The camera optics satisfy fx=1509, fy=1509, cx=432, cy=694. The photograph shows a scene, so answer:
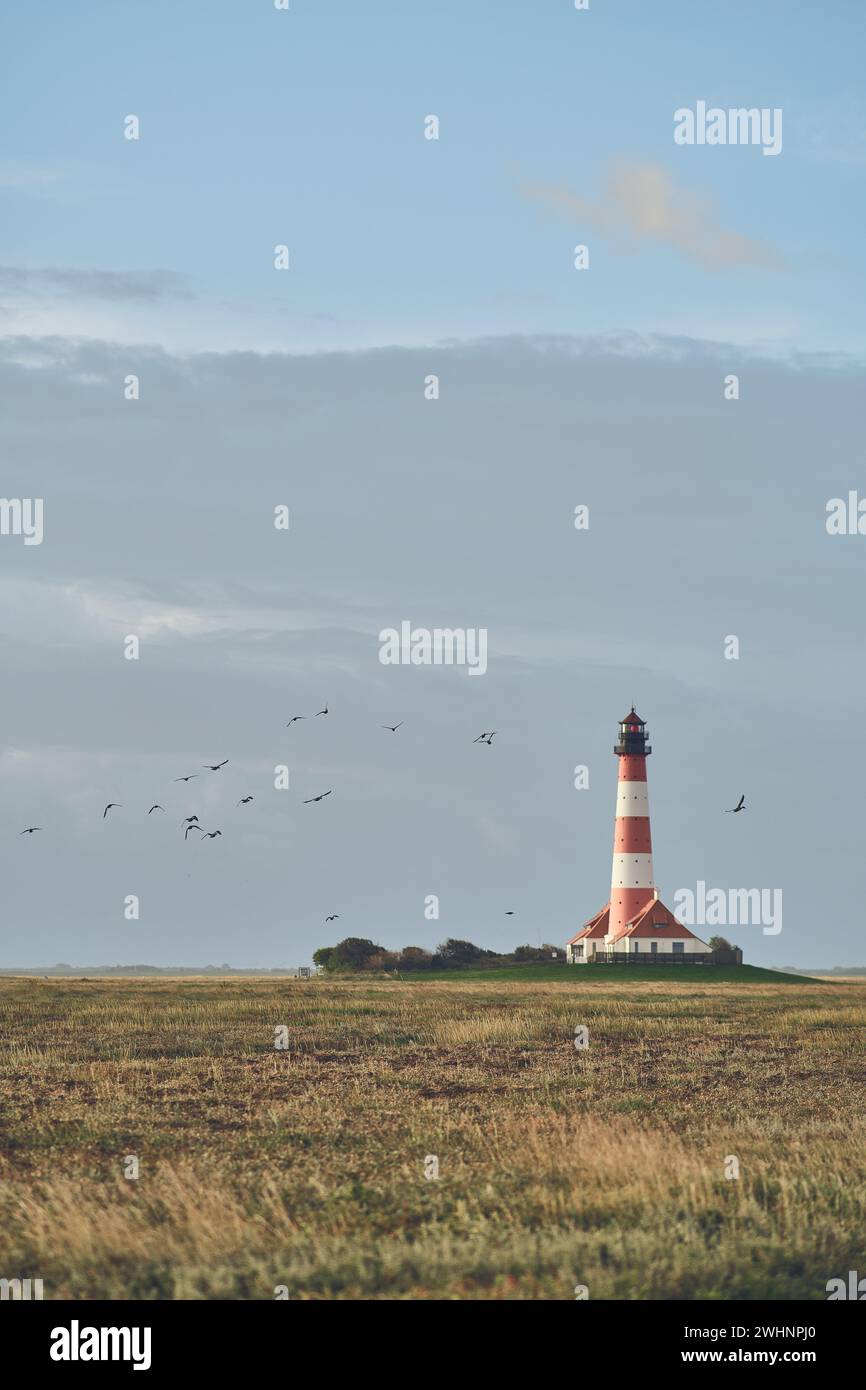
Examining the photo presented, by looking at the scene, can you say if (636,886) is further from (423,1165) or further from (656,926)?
(423,1165)

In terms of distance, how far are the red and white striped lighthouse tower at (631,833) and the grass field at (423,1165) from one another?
2253 inches

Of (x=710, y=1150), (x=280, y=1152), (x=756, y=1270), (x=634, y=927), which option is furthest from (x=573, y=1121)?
(x=634, y=927)

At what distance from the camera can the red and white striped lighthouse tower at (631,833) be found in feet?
320

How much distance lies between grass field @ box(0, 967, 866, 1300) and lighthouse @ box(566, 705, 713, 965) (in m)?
57.2

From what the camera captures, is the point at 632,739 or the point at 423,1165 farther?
the point at 632,739

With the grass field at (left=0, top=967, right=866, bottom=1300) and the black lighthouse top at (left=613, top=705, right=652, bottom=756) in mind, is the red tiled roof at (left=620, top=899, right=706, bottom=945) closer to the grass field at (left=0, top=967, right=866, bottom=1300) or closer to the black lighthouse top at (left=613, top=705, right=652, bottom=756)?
the black lighthouse top at (left=613, top=705, right=652, bottom=756)

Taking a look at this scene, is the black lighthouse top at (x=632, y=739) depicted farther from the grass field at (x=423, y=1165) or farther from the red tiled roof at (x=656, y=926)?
the grass field at (x=423, y=1165)

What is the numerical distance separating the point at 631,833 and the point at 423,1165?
80.4 meters

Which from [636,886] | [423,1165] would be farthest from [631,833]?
[423,1165]

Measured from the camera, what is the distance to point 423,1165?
59.6 feet

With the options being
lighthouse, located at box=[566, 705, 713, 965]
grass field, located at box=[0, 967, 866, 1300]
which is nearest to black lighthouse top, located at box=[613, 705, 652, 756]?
lighthouse, located at box=[566, 705, 713, 965]

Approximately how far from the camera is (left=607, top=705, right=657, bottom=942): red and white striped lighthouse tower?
320ft
